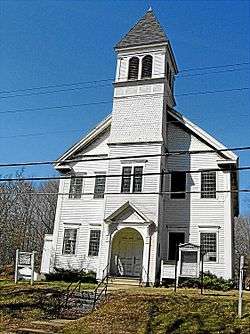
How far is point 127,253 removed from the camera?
24.1 metres

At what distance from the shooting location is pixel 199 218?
76.9 feet

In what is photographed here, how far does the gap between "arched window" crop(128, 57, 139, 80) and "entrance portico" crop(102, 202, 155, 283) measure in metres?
8.80

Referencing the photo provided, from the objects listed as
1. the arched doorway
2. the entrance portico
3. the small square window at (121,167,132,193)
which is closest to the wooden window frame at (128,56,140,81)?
the small square window at (121,167,132,193)

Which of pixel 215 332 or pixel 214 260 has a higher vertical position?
pixel 214 260

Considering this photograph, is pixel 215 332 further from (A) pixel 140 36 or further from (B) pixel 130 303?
(A) pixel 140 36

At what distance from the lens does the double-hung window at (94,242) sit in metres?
24.4

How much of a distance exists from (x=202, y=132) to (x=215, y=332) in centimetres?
1533

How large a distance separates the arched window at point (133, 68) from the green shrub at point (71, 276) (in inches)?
510

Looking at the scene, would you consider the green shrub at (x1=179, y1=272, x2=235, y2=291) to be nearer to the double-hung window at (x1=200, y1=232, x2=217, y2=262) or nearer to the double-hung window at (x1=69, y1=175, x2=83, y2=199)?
the double-hung window at (x1=200, y1=232, x2=217, y2=262)

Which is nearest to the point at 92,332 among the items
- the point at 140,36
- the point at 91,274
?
the point at 91,274

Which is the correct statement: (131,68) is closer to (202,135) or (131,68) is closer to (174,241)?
(202,135)

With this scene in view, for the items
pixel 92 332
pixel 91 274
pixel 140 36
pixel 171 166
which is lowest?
pixel 92 332

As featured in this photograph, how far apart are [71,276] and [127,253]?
11.9 ft

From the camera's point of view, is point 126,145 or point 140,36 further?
point 140,36
